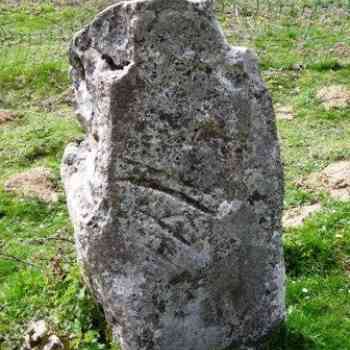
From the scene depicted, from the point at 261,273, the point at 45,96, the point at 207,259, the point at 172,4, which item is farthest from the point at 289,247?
the point at 45,96

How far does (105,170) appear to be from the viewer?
5.21 meters

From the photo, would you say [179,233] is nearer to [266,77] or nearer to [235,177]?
[235,177]

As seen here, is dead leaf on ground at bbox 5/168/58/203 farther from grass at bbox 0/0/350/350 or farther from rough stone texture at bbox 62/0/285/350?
rough stone texture at bbox 62/0/285/350

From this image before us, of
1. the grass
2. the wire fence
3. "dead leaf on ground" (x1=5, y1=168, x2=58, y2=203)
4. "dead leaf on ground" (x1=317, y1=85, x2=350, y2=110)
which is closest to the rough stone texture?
the grass

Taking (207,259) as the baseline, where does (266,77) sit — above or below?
below

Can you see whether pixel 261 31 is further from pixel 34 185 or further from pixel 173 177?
pixel 173 177

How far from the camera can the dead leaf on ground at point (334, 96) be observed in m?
13.9

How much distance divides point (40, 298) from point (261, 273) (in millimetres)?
2592

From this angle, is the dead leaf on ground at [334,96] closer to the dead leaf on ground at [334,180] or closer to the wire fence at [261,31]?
the wire fence at [261,31]

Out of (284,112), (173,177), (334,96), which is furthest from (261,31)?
(173,177)

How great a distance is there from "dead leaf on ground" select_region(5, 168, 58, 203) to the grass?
6.5 inches

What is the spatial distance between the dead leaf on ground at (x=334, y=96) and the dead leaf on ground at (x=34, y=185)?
5916 mm

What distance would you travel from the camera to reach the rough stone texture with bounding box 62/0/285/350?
518cm

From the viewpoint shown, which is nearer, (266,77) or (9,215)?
(9,215)
